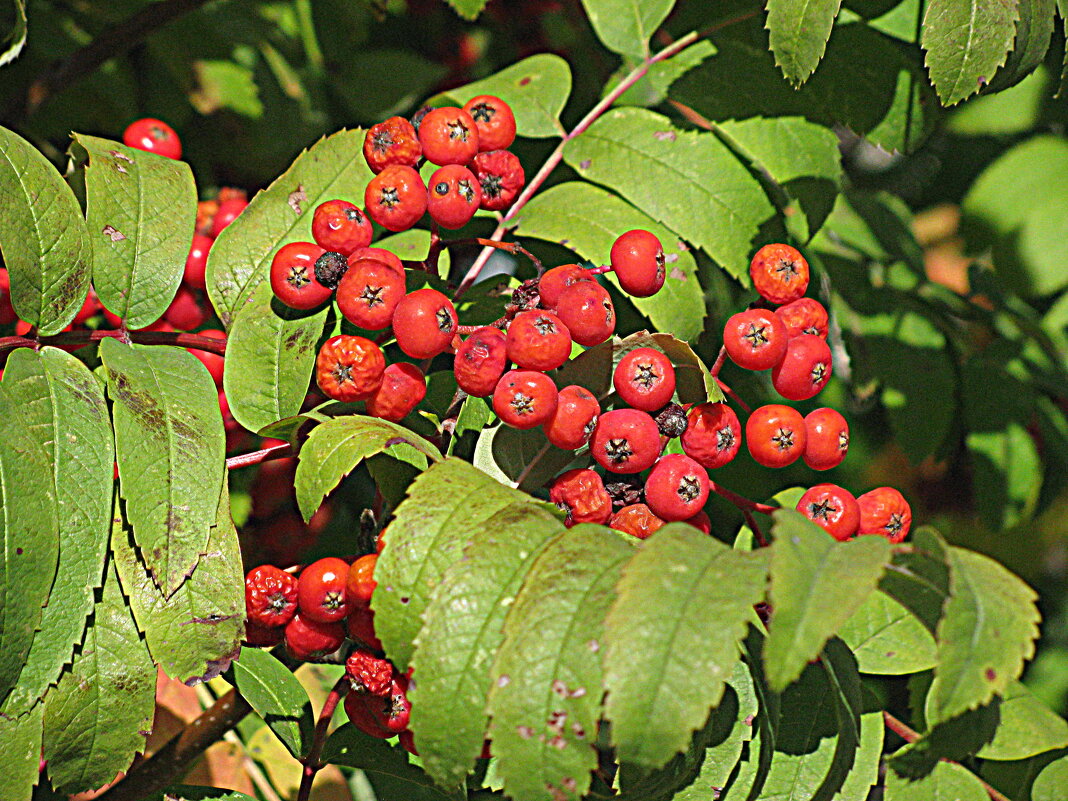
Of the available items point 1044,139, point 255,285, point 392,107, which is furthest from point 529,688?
point 1044,139

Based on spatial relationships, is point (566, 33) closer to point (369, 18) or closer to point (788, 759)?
point (369, 18)

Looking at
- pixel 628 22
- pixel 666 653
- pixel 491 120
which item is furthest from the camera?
pixel 628 22

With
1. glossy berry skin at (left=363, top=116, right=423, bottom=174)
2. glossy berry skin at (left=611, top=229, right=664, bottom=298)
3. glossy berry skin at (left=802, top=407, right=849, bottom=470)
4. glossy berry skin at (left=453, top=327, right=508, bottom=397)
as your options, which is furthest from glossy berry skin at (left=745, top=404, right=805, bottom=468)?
glossy berry skin at (left=363, top=116, right=423, bottom=174)

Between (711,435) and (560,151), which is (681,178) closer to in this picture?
(560,151)

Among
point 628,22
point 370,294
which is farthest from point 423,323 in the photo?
point 628,22

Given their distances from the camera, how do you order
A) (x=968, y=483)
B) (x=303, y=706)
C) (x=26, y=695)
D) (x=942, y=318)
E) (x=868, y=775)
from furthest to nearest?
(x=968, y=483), (x=942, y=318), (x=303, y=706), (x=868, y=775), (x=26, y=695)

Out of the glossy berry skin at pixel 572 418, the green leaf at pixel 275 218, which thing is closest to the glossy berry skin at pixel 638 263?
the glossy berry skin at pixel 572 418
